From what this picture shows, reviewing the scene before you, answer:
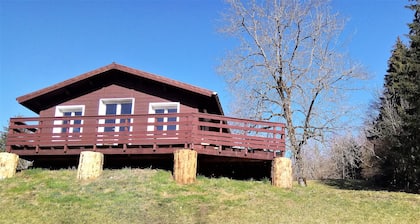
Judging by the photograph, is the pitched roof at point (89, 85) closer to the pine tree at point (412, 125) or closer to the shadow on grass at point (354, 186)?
the pine tree at point (412, 125)

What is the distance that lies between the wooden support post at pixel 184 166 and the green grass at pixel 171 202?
34 centimetres

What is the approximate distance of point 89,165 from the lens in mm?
14953

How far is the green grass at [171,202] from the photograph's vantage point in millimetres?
11484

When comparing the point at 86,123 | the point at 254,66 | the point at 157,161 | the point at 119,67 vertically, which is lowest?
the point at 157,161

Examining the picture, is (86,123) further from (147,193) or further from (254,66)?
(254,66)

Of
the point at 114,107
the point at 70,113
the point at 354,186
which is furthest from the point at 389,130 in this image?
the point at 70,113

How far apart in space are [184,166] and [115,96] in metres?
5.92

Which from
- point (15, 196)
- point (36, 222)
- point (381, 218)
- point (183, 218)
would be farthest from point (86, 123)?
point (381, 218)

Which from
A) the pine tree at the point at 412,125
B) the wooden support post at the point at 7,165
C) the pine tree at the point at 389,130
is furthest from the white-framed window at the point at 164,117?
the pine tree at the point at 389,130

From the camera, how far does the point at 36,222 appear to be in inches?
437

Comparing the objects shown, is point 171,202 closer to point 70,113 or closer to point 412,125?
point 70,113

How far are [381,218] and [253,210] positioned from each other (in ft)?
13.1

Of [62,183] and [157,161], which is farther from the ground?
[157,161]

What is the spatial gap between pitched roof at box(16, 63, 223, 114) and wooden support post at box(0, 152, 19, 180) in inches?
130
